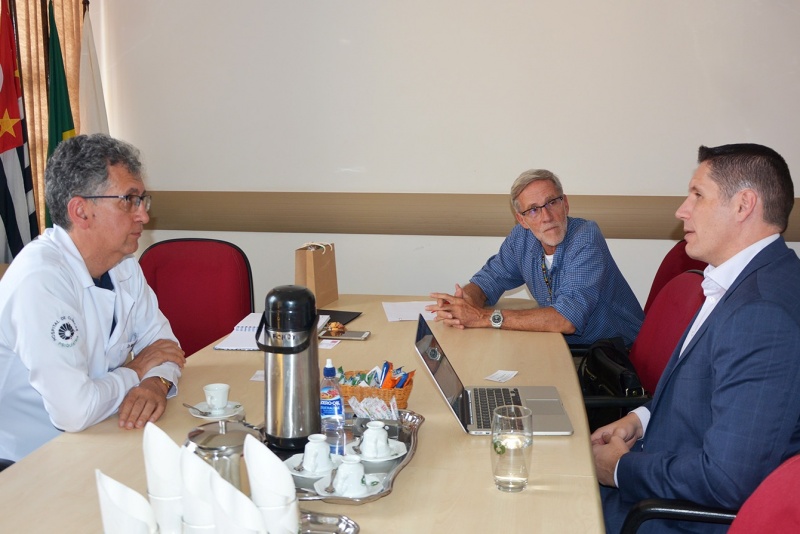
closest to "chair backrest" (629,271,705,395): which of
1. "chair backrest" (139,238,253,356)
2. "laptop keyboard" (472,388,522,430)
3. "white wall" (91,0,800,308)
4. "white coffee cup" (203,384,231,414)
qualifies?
"laptop keyboard" (472,388,522,430)

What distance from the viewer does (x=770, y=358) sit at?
5.46 ft

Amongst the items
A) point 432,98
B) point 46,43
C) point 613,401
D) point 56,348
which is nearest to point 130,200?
point 56,348

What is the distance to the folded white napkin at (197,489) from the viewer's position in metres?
1.11

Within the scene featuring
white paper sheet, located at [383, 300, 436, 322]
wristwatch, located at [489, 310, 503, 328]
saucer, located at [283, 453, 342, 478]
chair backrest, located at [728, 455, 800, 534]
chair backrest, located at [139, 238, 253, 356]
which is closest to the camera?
chair backrest, located at [728, 455, 800, 534]

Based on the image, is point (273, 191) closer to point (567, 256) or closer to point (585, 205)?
point (585, 205)

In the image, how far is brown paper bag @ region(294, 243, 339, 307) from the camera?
3.44 metres

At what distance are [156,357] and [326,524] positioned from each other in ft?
3.61

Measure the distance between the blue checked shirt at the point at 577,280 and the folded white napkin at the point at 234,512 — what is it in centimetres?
224

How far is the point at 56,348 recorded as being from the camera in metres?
1.98

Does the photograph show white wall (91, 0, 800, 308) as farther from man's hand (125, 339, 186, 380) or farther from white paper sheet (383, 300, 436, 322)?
man's hand (125, 339, 186, 380)

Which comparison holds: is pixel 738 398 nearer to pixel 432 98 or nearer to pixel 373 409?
pixel 373 409

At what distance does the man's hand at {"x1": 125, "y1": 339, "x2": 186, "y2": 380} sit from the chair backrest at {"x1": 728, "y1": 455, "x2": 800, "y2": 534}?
1632mm

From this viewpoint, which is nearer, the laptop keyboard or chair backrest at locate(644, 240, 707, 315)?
the laptop keyboard

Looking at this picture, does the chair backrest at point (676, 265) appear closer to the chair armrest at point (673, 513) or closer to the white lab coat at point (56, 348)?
the chair armrest at point (673, 513)
